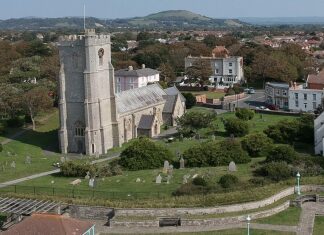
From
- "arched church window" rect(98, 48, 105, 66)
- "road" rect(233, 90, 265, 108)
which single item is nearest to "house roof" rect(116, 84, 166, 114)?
A: "arched church window" rect(98, 48, 105, 66)

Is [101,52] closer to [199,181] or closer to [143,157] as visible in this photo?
[143,157]

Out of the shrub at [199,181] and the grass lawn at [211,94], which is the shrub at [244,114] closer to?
the grass lawn at [211,94]

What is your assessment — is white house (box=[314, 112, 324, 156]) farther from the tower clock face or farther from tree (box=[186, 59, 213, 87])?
tree (box=[186, 59, 213, 87])

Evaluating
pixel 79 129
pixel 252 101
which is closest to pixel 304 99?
pixel 252 101

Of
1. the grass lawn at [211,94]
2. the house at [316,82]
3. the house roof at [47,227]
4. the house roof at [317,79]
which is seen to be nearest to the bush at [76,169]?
the house roof at [47,227]

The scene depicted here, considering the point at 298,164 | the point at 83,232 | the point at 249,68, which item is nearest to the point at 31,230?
the point at 83,232

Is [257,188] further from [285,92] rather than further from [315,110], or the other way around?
[285,92]
